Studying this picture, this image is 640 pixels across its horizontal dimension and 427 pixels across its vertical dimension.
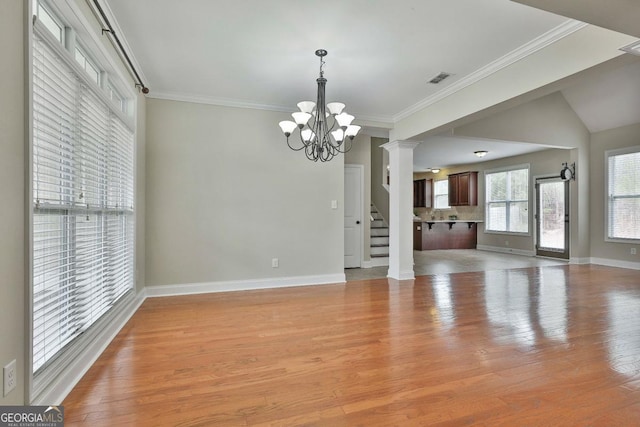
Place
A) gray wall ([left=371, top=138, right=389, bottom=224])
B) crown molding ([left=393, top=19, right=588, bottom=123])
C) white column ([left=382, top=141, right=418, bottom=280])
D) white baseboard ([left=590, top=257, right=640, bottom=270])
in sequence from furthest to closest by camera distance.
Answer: gray wall ([left=371, top=138, right=389, bottom=224])
white baseboard ([left=590, top=257, right=640, bottom=270])
white column ([left=382, top=141, right=418, bottom=280])
crown molding ([left=393, top=19, right=588, bottom=123])

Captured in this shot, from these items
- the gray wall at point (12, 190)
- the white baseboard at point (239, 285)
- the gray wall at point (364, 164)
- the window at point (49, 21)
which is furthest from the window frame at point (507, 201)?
the gray wall at point (12, 190)

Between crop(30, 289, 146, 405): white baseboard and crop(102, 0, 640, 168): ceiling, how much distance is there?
96.8 inches

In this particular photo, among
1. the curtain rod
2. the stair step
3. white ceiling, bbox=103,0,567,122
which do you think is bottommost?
the stair step

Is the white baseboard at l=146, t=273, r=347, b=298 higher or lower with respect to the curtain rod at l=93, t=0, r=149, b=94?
lower

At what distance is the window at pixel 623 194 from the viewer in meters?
5.93

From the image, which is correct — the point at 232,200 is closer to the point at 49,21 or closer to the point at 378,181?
the point at 49,21

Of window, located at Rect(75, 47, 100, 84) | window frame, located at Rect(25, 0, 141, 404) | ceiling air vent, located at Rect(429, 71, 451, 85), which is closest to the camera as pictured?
window frame, located at Rect(25, 0, 141, 404)

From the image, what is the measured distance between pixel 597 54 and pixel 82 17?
3751 mm

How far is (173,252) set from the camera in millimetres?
4062

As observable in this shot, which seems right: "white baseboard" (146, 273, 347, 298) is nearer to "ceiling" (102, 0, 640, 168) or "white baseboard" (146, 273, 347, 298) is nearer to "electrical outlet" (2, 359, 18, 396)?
"ceiling" (102, 0, 640, 168)

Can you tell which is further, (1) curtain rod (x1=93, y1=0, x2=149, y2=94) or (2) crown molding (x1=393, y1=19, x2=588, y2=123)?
(2) crown molding (x1=393, y1=19, x2=588, y2=123)

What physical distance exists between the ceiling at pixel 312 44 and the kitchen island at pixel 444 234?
5.29m

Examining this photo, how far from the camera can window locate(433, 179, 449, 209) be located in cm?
1082

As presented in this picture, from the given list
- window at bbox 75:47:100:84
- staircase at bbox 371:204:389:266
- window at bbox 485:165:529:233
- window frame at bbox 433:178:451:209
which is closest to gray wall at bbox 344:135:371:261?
staircase at bbox 371:204:389:266
